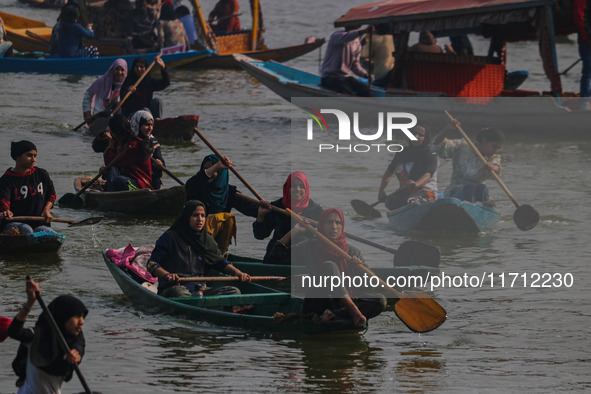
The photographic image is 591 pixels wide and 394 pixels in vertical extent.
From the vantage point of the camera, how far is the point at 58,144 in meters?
17.7

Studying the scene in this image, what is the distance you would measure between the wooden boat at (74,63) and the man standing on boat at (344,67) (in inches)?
237

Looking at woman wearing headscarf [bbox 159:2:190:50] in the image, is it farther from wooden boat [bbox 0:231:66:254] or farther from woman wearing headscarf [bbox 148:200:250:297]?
woman wearing headscarf [bbox 148:200:250:297]

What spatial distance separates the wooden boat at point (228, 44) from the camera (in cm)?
2478

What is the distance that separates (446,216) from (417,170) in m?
0.58

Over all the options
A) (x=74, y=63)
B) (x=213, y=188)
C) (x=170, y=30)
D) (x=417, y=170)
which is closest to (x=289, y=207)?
(x=213, y=188)

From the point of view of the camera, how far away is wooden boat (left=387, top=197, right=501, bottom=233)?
11570 millimetres

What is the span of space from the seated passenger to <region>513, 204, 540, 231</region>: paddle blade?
48.4ft

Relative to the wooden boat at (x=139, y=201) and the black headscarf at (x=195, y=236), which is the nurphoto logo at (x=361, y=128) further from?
the black headscarf at (x=195, y=236)

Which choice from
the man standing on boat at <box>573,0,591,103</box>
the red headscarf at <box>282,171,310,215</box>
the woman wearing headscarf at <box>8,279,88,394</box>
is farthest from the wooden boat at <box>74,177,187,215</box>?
the man standing on boat at <box>573,0,591,103</box>

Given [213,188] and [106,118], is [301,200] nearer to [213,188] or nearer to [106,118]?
[213,188]

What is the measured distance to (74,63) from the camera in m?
23.8

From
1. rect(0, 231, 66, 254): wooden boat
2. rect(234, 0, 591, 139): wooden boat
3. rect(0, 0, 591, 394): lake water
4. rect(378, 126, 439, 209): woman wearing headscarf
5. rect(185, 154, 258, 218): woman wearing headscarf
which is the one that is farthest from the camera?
rect(234, 0, 591, 139): wooden boat

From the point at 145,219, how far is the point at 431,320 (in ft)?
16.8

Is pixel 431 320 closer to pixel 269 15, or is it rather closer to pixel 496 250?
pixel 496 250
